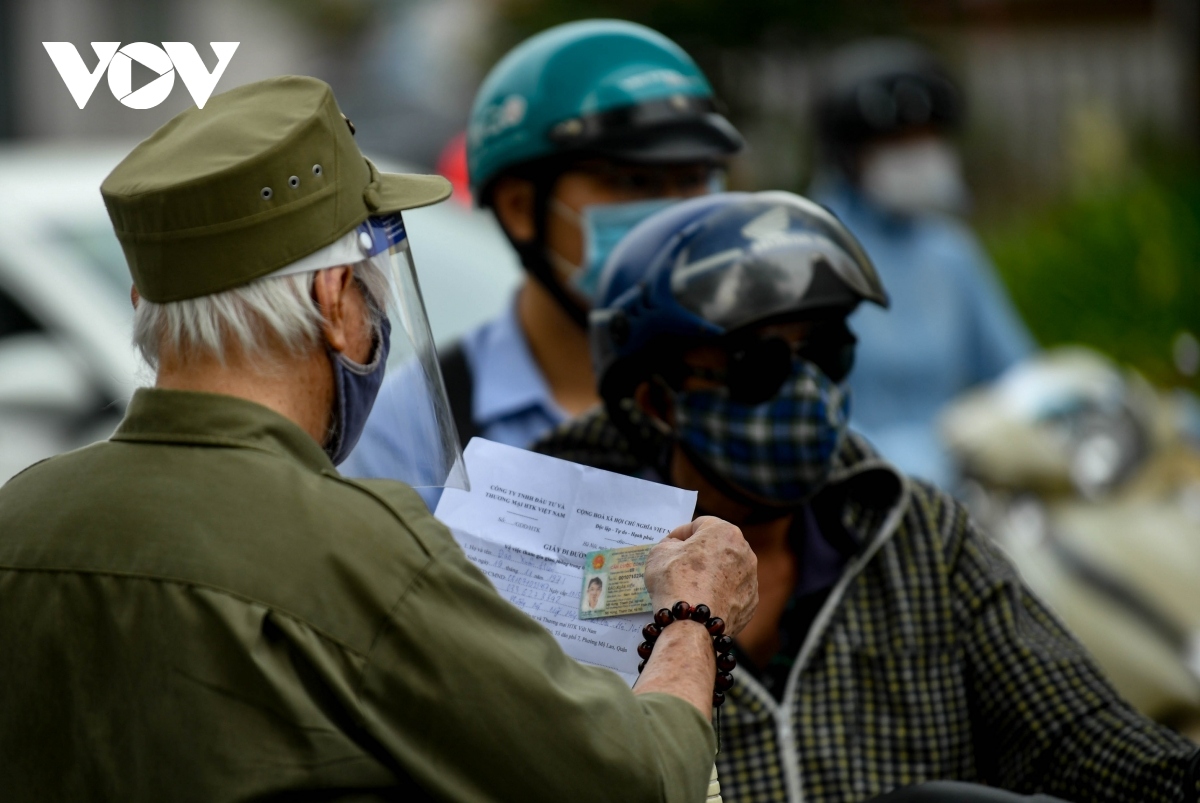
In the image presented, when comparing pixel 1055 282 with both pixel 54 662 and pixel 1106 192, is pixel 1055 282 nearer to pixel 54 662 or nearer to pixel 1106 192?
pixel 1106 192

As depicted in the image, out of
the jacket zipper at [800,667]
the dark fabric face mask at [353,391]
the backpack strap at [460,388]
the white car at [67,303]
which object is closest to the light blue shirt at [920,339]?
the white car at [67,303]

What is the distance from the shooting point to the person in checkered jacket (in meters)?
2.40

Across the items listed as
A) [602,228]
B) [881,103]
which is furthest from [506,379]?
[881,103]

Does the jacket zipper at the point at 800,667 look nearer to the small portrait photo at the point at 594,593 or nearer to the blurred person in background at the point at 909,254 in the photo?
the small portrait photo at the point at 594,593

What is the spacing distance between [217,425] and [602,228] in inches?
73.0

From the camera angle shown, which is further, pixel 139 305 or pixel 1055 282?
pixel 1055 282

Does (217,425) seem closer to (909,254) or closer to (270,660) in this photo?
(270,660)

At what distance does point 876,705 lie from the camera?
2453 mm

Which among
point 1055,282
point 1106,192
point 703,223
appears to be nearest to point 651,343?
point 703,223

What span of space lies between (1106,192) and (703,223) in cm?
622

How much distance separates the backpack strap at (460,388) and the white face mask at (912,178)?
2459mm

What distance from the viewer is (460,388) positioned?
11.1 feet

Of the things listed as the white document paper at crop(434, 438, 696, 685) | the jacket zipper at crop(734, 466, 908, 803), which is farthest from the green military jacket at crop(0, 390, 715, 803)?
the jacket zipper at crop(734, 466, 908, 803)

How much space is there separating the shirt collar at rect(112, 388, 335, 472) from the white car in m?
2.80
